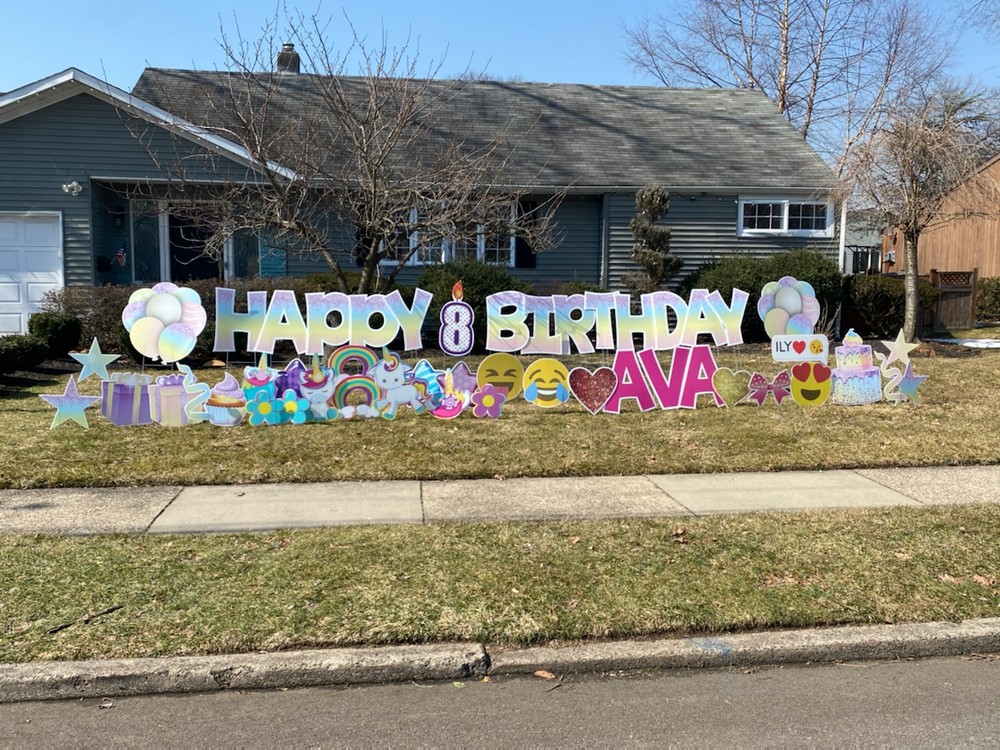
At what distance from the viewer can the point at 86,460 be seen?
7.37 meters

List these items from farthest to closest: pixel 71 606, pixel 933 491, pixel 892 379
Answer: pixel 892 379
pixel 933 491
pixel 71 606

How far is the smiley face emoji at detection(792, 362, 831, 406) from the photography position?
994 cm

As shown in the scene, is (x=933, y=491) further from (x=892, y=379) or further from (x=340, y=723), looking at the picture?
(x=340, y=723)

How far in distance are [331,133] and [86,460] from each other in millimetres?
8240

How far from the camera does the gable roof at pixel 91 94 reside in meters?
14.8

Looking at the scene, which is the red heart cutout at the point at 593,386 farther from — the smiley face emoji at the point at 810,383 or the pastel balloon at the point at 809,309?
the pastel balloon at the point at 809,309

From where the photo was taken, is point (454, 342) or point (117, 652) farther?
point (454, 342)

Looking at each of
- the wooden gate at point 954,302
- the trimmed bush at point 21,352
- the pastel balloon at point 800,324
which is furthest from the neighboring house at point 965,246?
the trimmed bush at point 21,352

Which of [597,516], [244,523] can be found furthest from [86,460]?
[597,516]

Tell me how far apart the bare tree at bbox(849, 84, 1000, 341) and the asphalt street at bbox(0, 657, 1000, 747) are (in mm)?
12385

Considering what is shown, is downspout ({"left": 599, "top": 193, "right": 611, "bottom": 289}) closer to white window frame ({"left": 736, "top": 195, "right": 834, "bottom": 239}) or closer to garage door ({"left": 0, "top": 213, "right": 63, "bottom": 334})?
white window frame ({"left": 736, "top": 195, "right": 834, "bottom": 239})

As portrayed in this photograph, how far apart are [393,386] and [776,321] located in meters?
4.75

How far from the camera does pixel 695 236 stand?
1844cm

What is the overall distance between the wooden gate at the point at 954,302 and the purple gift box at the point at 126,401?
1636 cm
